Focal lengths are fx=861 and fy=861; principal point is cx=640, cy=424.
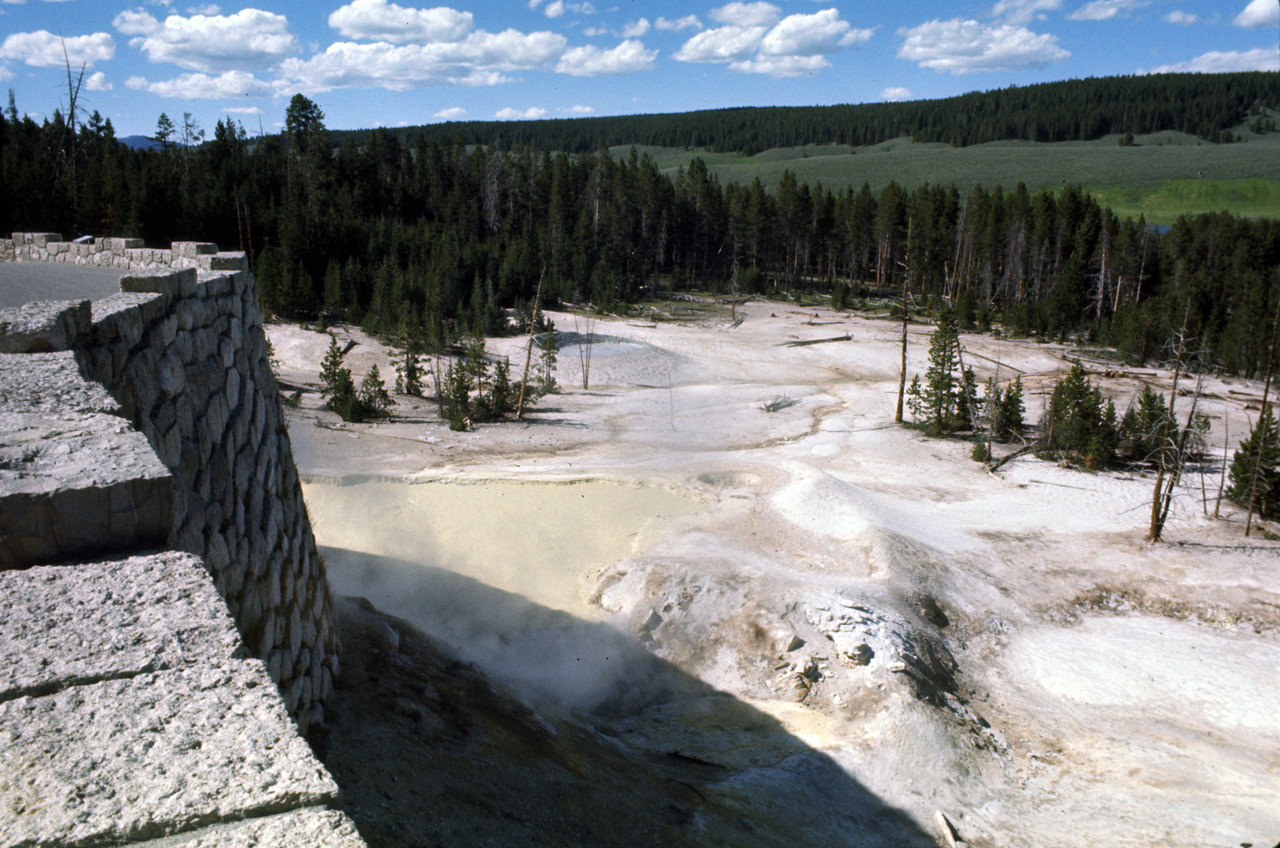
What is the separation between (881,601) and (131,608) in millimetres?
13265

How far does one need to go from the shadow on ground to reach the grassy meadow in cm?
9894

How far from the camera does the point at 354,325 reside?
41906mm

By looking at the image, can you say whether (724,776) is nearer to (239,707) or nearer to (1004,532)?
(239,707)

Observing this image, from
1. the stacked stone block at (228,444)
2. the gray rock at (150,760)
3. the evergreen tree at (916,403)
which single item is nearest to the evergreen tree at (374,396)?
the evergreen tree at (916,403)

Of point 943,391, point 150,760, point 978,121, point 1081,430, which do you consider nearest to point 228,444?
point 150,760

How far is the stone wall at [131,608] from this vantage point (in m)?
2.14

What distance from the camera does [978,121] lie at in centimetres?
16088

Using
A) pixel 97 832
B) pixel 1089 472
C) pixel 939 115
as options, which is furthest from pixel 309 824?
pixel 939 115

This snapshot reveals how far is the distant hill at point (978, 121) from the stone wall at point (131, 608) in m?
142

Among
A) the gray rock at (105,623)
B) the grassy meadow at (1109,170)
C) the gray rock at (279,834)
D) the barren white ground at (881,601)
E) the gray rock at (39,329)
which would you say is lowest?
the barren white ground at (881,601)

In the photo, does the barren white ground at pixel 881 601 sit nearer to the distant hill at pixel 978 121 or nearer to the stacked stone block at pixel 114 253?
the stacked stone block at pixel 114 253

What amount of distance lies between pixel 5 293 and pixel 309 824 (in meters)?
7.68

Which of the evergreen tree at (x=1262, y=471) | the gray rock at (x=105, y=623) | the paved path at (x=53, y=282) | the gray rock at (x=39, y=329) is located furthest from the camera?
the evergreen tree at (x=1262, y=471)

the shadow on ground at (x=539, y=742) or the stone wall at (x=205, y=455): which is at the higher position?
the stone wall at (x=205, y=455)
